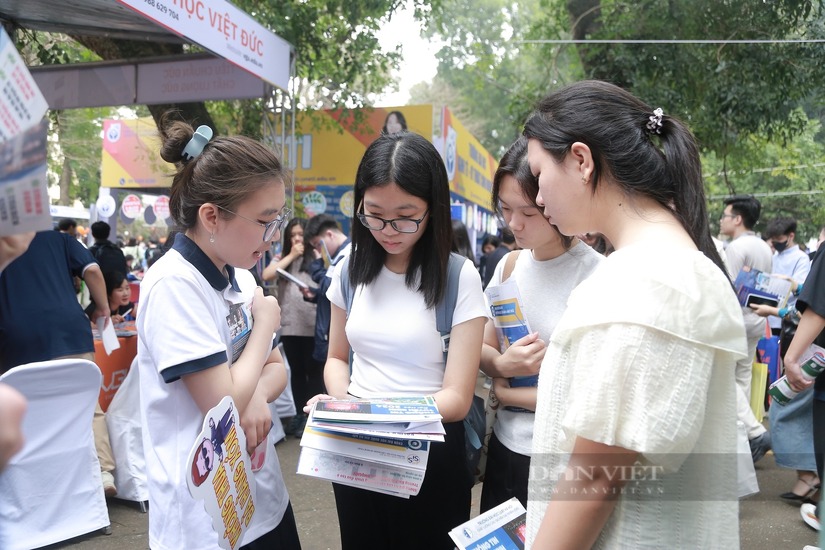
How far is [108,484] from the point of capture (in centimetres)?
351

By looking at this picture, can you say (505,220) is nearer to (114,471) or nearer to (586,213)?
(586,213)

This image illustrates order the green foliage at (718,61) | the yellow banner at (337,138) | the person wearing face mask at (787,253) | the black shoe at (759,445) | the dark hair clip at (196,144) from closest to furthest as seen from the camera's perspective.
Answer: the dark hair clip at (196,144), the black shoe at (759,445), the person wearing face mask at (787,253), the green foliage at (718,61), the yellow banner at (337,138)

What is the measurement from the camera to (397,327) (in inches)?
68.5

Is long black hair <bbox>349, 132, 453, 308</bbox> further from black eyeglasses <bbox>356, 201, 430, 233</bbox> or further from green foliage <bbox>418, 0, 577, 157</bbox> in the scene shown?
green foliage <bbox>418, 0, 577, 157</bbox>

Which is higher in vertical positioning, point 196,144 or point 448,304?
point 196,144

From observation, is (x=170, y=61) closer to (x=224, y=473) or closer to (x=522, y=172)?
(x=522, y=172)

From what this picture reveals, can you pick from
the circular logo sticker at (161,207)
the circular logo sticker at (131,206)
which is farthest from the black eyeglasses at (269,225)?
the circular logo sticker at (131,206)

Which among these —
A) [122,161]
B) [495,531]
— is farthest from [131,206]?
[495,531]

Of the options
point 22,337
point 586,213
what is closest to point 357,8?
point 22,337

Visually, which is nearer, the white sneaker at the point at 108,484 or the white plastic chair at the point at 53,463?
the white plastic chair at the point at 53,463

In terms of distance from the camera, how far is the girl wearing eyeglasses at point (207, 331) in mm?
1348

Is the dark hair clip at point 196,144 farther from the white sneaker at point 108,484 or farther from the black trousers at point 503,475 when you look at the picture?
the white sneaker at point 108,484

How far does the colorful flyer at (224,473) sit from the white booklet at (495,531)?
457mm

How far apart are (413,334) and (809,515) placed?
9.81 feet
